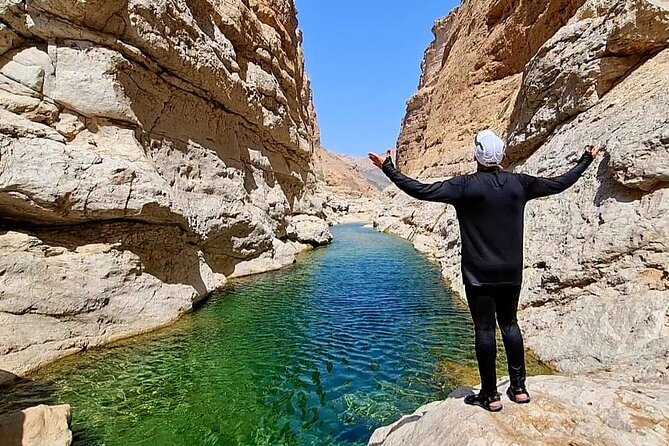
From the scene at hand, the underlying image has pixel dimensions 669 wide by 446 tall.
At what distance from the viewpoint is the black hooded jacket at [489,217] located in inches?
144

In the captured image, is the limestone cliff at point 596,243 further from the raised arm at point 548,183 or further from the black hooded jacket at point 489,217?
the raised arm at point 548,183

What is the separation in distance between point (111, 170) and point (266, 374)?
636 cm

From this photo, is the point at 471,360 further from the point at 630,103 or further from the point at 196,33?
the point at 196,33

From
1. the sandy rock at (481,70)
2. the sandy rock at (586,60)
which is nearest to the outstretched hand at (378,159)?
the sandy rock at (586,60)

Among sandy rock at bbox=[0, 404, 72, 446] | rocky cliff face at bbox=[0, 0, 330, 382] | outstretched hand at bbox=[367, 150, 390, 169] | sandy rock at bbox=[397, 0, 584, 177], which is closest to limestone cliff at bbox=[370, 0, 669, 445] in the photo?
outstretched hand at bbox=[367, 150, 390, 169]

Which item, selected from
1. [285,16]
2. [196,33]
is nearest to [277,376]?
[196,33]

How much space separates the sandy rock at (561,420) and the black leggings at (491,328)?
0.91 feet

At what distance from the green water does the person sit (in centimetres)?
288

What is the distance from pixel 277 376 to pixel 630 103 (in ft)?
34.6

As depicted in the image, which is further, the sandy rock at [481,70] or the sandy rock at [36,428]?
the sandy rock at [481,70]

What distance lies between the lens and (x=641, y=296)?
6.51m

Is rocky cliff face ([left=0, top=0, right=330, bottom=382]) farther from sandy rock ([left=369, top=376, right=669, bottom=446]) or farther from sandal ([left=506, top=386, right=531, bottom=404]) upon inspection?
sandal ([left=506, top=386, right=531, bottom=404])

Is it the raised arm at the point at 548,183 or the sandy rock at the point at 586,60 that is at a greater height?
the sandy rock at the point at 586,60

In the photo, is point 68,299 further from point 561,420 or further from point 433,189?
point 561,420
